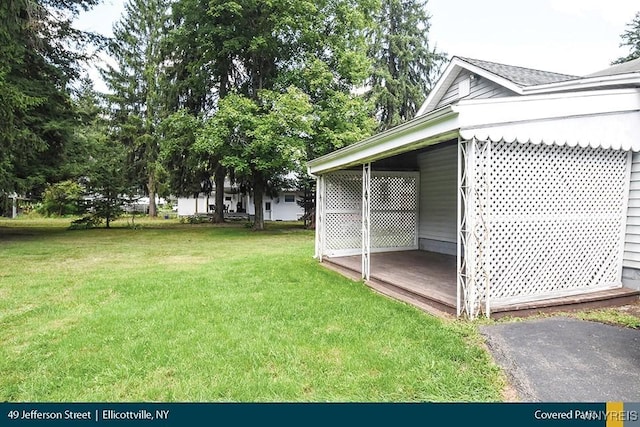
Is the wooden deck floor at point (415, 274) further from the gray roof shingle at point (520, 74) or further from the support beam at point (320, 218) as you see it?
the gray roof shingle at point (520, 74)

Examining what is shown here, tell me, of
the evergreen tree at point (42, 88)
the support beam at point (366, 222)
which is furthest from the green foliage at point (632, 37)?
the evergreen tree at point (42, 88)

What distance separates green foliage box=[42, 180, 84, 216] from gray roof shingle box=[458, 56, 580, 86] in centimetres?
1688

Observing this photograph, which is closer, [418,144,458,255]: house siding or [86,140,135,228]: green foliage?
[418,144,458,255]: house siding

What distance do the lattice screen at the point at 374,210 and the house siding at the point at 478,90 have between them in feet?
7.49

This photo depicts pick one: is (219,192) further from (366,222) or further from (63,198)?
(366,222)

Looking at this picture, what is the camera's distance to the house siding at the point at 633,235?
203 inches

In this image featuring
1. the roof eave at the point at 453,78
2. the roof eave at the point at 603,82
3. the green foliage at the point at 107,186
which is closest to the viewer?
the roof eave at the point at 603,82

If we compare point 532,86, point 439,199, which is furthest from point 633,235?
point 439,199

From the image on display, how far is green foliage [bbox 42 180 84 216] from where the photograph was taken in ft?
59.6

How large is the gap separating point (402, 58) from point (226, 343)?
23609mm

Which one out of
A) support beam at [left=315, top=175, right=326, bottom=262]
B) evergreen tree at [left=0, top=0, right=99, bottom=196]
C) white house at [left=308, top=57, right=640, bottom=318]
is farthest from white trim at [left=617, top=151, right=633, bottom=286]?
evergreen tree at [left=0, top=0, right=99, bottom=196]

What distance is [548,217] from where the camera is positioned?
4.76 m

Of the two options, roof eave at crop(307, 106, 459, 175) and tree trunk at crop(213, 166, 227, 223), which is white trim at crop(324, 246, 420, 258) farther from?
tree trunk at crop(213, 166, 227, 223)

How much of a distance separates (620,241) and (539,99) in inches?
106
